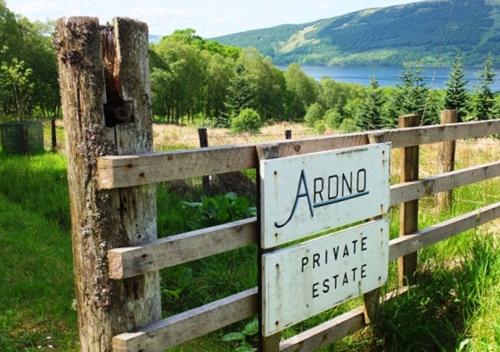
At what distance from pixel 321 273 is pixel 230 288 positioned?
6.53ft

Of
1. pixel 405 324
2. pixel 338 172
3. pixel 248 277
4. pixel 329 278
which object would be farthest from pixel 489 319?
pixel 248 277

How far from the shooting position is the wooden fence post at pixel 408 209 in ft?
12.9

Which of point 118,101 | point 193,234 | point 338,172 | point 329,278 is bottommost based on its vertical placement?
point 329,278

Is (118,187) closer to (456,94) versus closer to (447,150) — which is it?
(447,150)

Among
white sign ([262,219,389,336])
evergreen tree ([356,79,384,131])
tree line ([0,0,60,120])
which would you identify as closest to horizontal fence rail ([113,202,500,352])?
white sign ([262,219,389,336])

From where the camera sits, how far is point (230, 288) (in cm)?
487

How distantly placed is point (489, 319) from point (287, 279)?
1473 millimetres

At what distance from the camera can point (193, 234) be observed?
8.29 feet

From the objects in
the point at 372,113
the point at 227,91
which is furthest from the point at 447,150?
the point at 227,91

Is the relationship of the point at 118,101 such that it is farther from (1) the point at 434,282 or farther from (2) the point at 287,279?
(1) the point at 434,282

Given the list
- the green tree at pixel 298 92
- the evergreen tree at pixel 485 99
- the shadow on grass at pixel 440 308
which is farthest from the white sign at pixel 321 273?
the green tree at pixel 298 92

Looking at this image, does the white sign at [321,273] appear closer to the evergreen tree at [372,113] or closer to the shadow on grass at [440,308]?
the shadow on grass at [440,308]

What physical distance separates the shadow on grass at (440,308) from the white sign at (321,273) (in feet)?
1.15

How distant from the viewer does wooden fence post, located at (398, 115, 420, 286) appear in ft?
12.9
